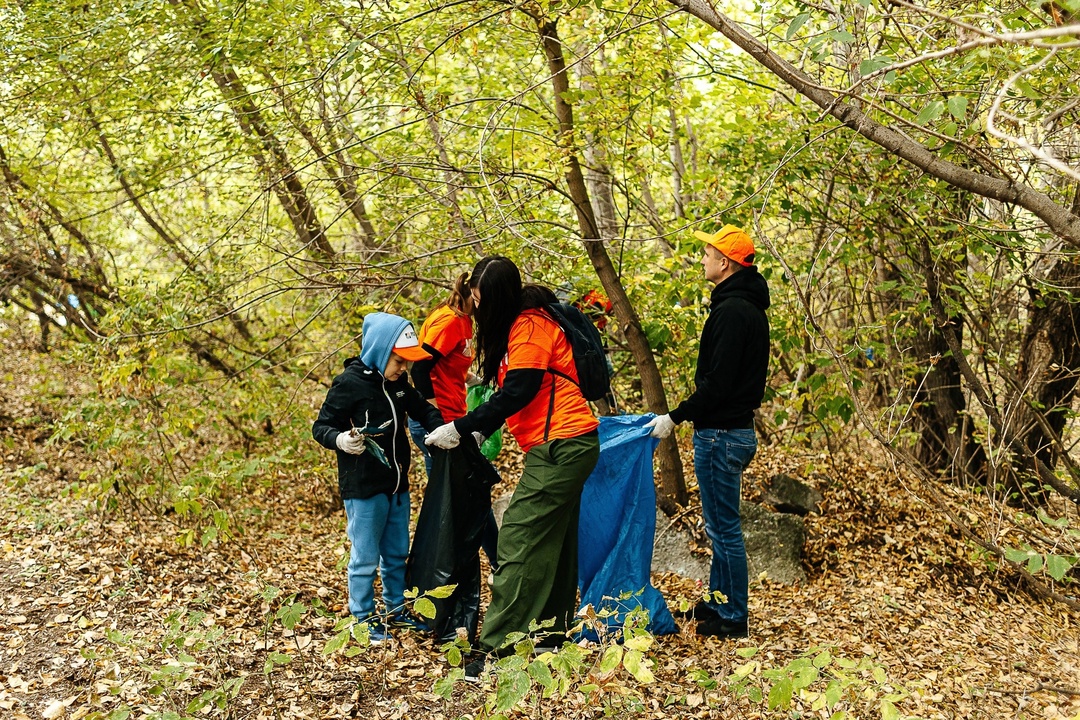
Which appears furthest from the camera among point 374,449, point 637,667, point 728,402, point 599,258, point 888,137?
point 599,258

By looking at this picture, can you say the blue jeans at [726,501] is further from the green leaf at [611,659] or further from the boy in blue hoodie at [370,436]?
the green leaf at [611,659]

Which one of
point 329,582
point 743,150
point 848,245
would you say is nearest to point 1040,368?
point 848,245

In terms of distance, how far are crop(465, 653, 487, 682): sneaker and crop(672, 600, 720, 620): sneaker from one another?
3.76ft

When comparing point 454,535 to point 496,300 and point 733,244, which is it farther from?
point 733,244

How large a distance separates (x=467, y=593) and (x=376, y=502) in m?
0.65

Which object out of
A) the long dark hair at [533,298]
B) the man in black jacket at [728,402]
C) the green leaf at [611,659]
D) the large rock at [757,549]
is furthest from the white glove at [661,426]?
the green leaf at [611,659]

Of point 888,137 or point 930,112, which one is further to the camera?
point 888,137

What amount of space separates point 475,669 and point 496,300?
163 centimetres

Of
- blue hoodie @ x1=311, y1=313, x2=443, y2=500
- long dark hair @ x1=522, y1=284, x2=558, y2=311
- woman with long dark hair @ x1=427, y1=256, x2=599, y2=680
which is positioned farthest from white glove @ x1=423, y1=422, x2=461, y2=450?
long dark hair @ x1=522, y1=284, x2=558, y2=311

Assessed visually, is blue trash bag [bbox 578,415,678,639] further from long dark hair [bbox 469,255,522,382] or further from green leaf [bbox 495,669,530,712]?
green leaf [bbox 495,669,530,712]

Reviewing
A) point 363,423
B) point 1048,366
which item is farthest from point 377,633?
point 1048,366

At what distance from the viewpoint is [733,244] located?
428 cm

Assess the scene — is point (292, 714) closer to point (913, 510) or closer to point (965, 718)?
point (965, 718)

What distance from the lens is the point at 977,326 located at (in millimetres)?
6105
